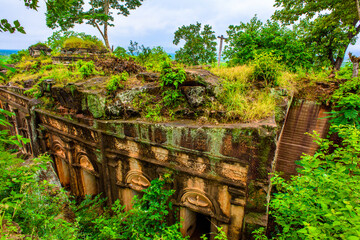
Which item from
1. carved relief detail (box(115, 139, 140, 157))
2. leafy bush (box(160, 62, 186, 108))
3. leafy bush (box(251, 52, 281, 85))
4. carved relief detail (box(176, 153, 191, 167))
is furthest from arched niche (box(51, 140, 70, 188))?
leafy bush (box(251, 52, 281, 85))

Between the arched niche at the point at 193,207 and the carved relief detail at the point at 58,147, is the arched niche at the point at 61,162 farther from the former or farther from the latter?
the arched niche at the point at 193,207

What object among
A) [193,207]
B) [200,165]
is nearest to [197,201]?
Answer: [193,207]

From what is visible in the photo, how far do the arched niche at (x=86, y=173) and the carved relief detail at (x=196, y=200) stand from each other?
321cm

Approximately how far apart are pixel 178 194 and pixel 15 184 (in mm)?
3209

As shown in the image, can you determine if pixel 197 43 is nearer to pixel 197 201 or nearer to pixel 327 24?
pixel 327 24

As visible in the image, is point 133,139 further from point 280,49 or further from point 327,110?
point 280,49

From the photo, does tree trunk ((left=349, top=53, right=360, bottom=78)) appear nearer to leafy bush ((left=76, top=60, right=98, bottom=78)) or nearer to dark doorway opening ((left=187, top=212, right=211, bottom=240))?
dark doorway opening ((left=187, top=212, right=211, bottom=240))

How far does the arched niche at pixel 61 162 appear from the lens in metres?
7.19

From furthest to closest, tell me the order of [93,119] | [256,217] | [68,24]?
[68,24] < [93,119] < [256,217]

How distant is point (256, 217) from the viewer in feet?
12.8

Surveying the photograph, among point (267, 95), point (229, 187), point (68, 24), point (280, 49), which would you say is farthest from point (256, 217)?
point (68, 24)

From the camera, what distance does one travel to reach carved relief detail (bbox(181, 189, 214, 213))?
4.34 metres

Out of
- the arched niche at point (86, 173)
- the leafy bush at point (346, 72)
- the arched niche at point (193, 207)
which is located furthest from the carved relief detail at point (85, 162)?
the leafy bush at point (346, 72)

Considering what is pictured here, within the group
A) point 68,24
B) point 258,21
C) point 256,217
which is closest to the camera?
point 256,217
